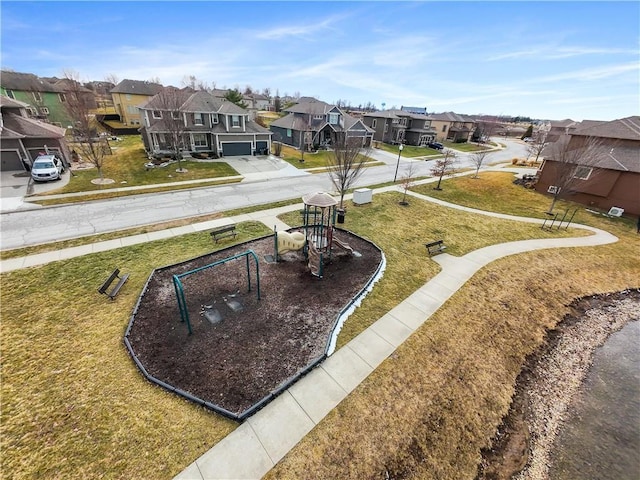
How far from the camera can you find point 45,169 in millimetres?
23062

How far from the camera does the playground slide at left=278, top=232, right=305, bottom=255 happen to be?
1316 centimetres

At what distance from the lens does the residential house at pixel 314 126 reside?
42.9m

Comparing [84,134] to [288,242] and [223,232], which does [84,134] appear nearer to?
[223,232]

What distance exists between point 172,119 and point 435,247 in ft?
100

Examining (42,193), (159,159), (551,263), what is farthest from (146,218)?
(551,263)

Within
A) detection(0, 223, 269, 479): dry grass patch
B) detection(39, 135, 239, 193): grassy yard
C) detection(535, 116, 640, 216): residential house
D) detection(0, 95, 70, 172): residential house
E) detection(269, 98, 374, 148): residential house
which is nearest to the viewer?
detection(0, 223, 269, 479): dry grass patch

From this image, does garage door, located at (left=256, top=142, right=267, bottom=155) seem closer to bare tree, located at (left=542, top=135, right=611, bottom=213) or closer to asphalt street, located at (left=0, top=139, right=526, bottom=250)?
asphalt street, located at (left=0, top=139, right=526, bottom=250)

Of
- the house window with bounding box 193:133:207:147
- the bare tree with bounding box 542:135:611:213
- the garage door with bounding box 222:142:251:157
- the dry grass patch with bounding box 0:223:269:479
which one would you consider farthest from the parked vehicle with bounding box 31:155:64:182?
the bare tree with bounding box 542:135:611:213

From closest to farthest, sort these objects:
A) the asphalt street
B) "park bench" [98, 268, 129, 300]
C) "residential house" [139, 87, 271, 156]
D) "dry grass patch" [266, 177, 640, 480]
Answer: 1. "dry grass patch" [266, 177, 640, 480]
2. "park bench" [98, 268, 129, 300]
3. the asphalt street
4. "residential house" [139, 87, 271, 156]

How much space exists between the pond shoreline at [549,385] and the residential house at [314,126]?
36.5 m

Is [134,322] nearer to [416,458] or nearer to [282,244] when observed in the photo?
[282,244]

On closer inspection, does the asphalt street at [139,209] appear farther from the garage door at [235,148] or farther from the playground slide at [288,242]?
the garage door at [235,148]

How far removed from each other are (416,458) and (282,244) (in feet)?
30.8

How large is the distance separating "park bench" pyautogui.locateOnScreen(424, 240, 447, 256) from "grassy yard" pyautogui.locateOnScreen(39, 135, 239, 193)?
22.1 meters
